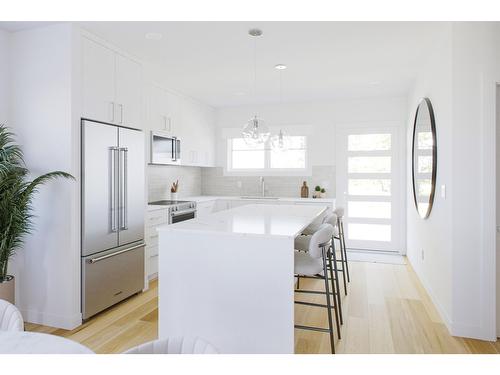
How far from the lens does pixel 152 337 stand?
2768 mm

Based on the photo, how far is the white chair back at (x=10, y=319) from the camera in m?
1.45

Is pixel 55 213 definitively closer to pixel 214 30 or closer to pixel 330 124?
pixel 214 30

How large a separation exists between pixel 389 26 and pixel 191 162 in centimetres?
359

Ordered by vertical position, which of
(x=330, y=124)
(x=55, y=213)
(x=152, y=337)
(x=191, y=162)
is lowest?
(x=152, y=337)

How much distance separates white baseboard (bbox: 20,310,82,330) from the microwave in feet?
7.15

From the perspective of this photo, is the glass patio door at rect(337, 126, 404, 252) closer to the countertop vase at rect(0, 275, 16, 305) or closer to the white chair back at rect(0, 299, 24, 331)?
the countertop vase at rect(0, 275, 16, 305)

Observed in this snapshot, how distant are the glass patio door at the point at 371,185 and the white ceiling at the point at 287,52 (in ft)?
2.75

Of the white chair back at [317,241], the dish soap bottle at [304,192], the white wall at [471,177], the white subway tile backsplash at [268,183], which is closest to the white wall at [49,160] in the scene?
the white chair back at [317,241]

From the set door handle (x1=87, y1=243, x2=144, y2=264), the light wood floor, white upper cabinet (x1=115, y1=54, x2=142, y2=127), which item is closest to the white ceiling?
white upper cabinet (x1=115, y1=54, x2=142, y2=127)

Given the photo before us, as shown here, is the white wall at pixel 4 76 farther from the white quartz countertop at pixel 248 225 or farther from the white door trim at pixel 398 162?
the white door trim at pixel 398 162

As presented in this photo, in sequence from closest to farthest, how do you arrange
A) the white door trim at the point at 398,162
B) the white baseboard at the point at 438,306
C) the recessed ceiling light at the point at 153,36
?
the white baseboard at the point at 438,306 < the recessed ceiling light at the point at 153,36 < the white door trim at the point at 398,162
